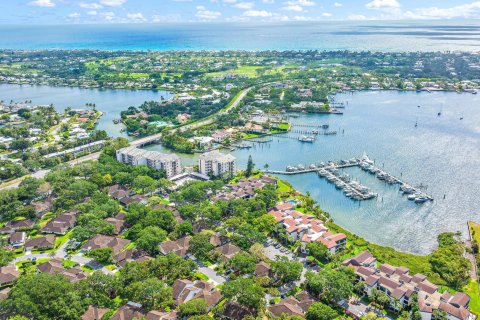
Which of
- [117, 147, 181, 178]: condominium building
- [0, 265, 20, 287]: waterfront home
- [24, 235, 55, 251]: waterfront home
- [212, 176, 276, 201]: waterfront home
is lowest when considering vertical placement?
[24, 235, 55, 251]: waterfront home

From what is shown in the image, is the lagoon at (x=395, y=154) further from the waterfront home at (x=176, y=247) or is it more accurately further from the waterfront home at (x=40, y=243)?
the waterfront home at (x=40, y=243)

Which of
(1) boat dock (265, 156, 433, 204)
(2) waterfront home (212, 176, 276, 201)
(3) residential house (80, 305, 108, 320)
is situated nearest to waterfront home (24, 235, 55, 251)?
(3) residential house (80, 305, 108, 320)

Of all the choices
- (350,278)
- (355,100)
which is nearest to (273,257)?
(350,278)

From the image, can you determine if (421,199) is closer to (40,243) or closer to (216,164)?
(216,164)

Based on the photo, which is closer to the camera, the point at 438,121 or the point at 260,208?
the point at 260,208

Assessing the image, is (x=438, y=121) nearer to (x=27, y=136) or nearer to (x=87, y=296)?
(x=87, y=296)

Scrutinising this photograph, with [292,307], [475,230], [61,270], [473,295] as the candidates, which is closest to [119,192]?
[61,270]

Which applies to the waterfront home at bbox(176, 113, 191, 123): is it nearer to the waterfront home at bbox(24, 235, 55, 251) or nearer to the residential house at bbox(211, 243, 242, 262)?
the waterfront home at bbox(24, 235, 55, 251)
